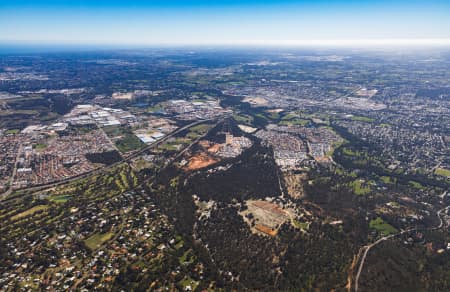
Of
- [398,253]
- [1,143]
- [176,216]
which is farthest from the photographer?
[1,143]

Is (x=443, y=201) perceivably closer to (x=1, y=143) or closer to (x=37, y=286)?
(x=37, y=286)

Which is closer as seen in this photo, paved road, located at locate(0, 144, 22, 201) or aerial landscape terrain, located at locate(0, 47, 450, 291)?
aerial landscape terrain, located at locate(0, 47, 450, 291)

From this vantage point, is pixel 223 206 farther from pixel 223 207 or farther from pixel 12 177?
pixel 12 177

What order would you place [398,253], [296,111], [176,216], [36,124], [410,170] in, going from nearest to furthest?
[398,253] < [176,216] < [410,170] < [36,124] < [296,111]

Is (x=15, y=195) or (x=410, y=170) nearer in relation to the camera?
(x=15, y=195)

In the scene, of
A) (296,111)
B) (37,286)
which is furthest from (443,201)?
(296,111)

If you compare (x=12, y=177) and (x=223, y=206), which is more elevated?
(x=12, y=177)

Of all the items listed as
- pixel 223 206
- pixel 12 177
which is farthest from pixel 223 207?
pixel 12 177

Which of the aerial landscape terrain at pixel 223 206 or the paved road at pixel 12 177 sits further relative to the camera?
the paved road at pixel 12 177

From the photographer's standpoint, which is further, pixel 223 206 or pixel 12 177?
pixel 12 177
